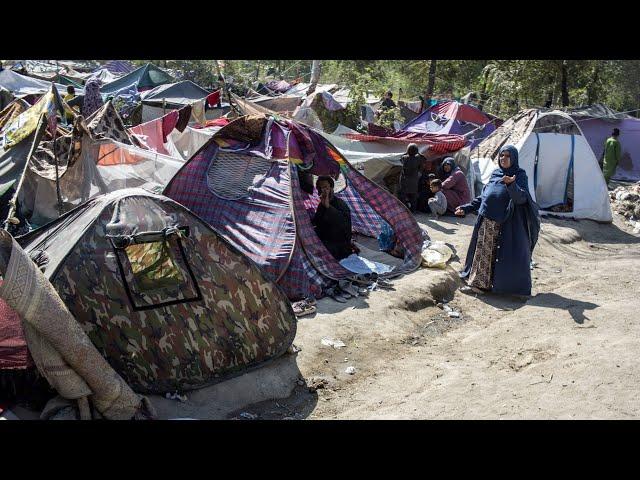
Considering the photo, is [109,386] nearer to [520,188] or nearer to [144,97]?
[520,188]

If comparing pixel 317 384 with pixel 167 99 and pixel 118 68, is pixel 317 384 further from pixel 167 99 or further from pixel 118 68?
pixel 118 68

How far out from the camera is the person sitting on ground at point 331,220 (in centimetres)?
734

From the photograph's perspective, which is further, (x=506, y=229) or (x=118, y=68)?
(x=118, y=68)

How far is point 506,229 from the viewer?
23.0 ft

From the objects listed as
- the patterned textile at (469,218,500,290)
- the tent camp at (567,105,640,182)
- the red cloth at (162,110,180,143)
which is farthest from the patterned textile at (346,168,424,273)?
the tent camp at (567,105,640,182)

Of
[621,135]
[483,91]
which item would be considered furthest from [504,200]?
[483,91]

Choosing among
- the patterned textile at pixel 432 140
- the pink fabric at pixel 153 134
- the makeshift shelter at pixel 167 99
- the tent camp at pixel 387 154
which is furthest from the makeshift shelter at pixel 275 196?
the makeshift shelter at pixel 167 99

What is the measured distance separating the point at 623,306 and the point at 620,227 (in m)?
5.66

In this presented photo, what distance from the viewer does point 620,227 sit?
11.6 metres

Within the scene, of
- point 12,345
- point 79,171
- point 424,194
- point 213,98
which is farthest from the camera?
point 213,98

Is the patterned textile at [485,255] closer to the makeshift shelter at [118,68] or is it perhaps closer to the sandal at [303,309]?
the sandal at [303,309]

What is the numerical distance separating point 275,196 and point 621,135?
1244cm

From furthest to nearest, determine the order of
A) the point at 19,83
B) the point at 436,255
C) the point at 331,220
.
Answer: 1. the point at 19,83
2. the point at 436,255
3. the point at 331,220
